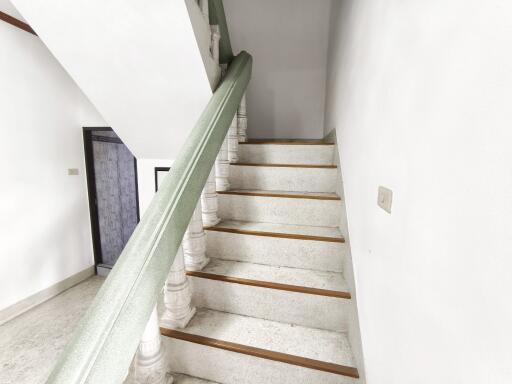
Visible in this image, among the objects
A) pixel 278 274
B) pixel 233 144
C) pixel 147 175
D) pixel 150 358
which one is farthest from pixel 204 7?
pixel 150 358

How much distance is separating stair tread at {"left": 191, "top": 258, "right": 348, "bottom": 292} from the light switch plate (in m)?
0.58

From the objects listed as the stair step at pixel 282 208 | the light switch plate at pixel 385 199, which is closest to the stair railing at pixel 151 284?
the stair step at pixel 282 208

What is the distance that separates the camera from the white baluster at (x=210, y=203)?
61.6 inches

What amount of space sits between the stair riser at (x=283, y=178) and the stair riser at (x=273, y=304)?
2.76 feet

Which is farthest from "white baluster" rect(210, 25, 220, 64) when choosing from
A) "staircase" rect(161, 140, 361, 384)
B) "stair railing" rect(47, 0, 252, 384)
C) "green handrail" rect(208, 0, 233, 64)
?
"staircase" rect(161, 140, 361, 384)

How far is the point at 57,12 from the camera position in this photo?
1.39 metres

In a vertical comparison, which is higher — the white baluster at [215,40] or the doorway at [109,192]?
the white baluster at [215,40]

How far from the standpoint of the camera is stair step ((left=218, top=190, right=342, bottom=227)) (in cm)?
163

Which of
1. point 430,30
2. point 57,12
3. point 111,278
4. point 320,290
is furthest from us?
point 57,12

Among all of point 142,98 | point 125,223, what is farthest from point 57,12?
point 125,223

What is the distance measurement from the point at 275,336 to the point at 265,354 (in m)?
0.13

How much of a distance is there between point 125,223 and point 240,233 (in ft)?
8.46

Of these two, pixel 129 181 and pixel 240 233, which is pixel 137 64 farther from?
pixel 129 181

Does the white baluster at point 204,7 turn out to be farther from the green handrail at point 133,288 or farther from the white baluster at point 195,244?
the white baluster at point 195,244
